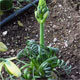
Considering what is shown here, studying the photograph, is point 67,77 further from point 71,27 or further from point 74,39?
point 71,27

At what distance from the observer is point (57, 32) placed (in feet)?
5.34

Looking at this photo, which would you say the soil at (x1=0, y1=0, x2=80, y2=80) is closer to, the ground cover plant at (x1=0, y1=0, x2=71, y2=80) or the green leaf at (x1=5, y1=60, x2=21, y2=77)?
the ground cover plant at (x1=0, y1=0, x2=71, y2=80)

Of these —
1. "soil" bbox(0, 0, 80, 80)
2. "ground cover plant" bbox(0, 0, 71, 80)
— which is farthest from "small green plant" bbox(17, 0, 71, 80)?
"soil" bbox(0, 0, 80, 80)

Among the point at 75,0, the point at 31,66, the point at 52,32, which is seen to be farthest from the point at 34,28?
the point at 31,66

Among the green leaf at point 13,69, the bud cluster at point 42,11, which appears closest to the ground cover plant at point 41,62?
the bud cluster at point 42,11

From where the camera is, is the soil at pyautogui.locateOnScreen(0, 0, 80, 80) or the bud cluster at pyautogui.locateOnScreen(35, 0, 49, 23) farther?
the soil at pyautogui.locateOnScreen(0, 0, 80, 80)

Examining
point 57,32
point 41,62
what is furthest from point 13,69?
point 57,32

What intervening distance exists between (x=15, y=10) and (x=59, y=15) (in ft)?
1.24

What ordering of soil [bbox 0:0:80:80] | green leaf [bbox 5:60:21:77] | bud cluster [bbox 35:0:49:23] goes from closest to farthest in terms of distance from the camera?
1. green leaf [bbox 5:60:21:77]
2. bud cluster [bbox 35:0:49:23]
3. soil [bbox 0:0:80:80]

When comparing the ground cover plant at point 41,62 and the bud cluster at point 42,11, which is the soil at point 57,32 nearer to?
the ground cover plant at point 41,62

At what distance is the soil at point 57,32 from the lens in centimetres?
144

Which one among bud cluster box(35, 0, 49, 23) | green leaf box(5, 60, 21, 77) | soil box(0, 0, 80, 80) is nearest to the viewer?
green leaf box(5, 60, 21, 77)

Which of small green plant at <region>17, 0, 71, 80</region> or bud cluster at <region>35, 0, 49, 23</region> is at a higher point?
bud cluster at <region>35, 0, 49, 23</region>

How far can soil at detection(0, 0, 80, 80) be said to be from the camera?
4.72 feet
